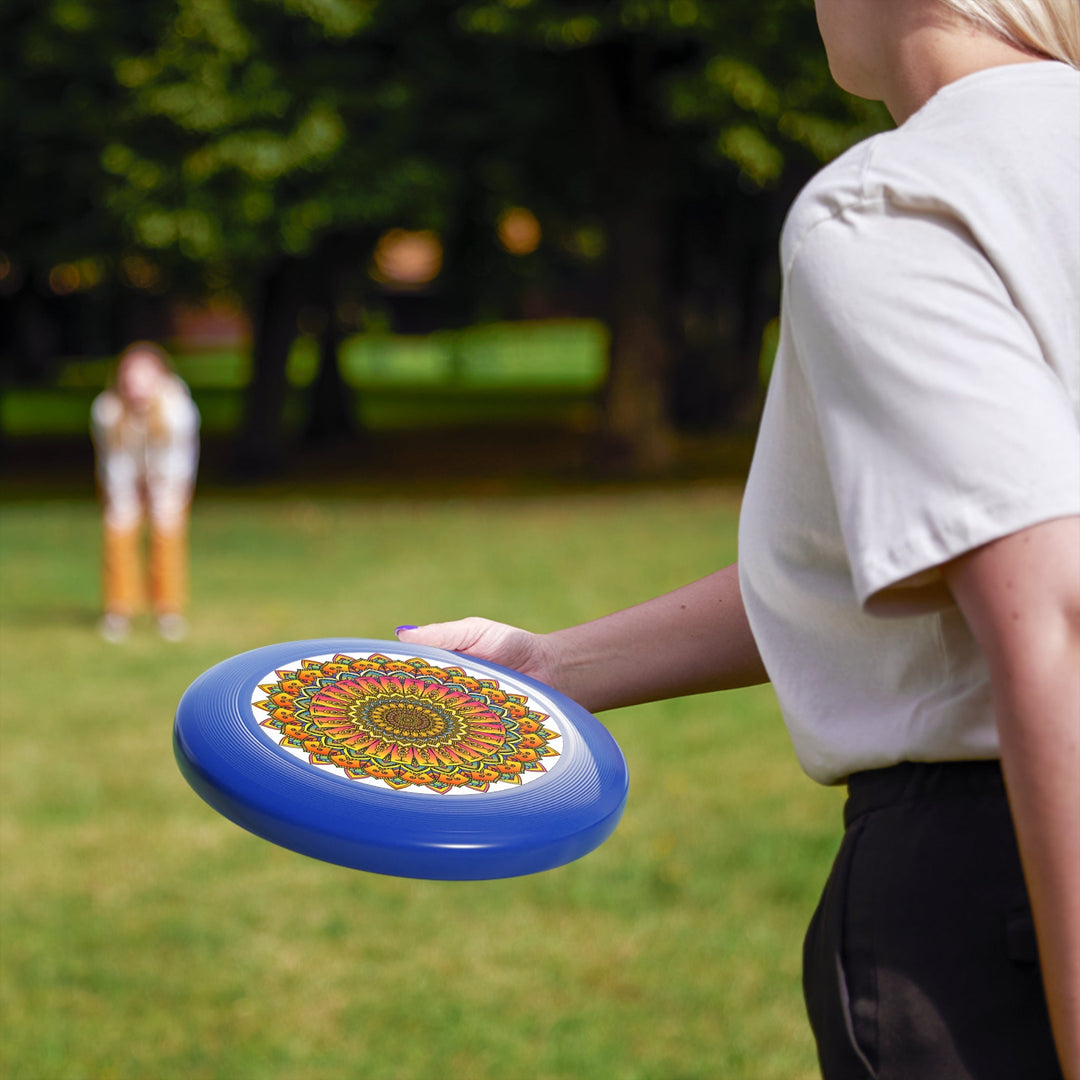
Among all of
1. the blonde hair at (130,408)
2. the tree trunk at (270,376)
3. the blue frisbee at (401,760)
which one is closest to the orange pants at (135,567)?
the blonde hair at (130,408)

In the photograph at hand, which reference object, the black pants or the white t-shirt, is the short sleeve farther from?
the black pants

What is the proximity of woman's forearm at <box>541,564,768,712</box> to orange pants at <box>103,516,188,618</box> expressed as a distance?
802cm

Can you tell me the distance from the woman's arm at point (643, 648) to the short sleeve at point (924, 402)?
499 mm

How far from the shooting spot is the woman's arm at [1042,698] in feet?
3.23

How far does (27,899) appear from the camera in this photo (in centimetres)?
490

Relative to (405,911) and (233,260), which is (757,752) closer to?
(405,911)

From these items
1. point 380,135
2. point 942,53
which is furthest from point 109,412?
point 942,53

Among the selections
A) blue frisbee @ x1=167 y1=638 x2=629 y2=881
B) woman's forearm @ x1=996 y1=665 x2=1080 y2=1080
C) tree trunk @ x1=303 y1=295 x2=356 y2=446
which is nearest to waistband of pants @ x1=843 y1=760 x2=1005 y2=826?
woman's forearm @ x1=996 y1=665 x2=1080 y2=1080

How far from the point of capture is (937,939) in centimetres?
120

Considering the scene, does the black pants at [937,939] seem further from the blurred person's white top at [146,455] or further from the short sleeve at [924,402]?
the blurred person's white top at [146,455]

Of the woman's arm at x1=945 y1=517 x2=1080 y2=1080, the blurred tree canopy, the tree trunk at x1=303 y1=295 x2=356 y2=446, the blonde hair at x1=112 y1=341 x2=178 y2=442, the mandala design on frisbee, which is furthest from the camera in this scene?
the tree trunk at x1=303 y1=295 x2=356 y2=446

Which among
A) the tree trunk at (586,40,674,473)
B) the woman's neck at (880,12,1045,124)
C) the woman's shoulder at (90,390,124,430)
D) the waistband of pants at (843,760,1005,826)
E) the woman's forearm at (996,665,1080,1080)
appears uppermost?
the woman's neck at (880,12,1045,124)

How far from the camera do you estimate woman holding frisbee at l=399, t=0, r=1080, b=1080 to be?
39.3 inches

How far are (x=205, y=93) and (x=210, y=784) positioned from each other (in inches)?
578
